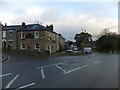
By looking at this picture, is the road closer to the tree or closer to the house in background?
the house in background

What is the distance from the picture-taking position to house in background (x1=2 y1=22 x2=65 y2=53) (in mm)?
63344

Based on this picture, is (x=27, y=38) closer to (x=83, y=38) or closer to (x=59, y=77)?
(x=59, y=77)

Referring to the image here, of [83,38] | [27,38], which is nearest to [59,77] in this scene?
[27,38]

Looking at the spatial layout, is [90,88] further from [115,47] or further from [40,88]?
[115,47]

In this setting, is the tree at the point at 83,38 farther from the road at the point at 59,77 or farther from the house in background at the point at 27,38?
the road at the point at 59,77

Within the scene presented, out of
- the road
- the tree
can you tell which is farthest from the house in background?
the tree

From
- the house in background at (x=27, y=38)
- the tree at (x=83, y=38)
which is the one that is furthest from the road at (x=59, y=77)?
the tree at (x=83, y=38)

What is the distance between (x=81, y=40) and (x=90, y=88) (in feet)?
360

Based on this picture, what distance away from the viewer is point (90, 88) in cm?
1048

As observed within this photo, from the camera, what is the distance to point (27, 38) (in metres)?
65.4

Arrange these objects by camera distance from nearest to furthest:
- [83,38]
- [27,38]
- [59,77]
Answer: [59,77]
[27,38]
[83,38]

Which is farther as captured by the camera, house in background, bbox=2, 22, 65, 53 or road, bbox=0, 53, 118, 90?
house in background, bbox=2, 22, 65, 53

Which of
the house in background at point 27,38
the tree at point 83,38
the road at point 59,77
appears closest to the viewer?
the road at point 59,77

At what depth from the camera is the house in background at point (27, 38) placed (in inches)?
2494
